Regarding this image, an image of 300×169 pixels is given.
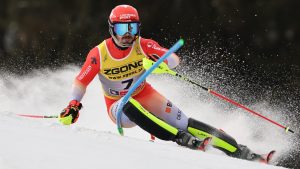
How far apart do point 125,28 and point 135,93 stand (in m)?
0.69

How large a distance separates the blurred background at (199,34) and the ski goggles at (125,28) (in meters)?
7.85

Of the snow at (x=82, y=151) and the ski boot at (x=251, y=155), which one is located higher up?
the ski boot at (x=251, y=155)

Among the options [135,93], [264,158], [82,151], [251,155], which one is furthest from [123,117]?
[82,151]

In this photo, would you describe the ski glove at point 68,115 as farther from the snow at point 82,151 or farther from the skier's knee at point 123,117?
the snow at point 82,151

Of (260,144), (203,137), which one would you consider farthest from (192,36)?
(203,137)

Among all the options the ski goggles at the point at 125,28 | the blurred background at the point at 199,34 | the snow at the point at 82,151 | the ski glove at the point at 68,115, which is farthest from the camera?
the blurred background at the point at 199,34

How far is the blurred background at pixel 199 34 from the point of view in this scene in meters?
15.3

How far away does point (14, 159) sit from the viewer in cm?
381

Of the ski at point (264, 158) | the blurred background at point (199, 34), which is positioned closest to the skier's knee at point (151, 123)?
the ski at point (264, 158)

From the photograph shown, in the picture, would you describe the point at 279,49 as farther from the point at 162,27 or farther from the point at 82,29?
the point at 82,29

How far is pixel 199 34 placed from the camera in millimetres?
17844

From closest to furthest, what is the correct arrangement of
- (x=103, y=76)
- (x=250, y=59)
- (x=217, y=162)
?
(x=217, y=162)
(x=103, y=76)
(x=250, y=59)

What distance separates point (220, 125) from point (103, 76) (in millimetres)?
2053

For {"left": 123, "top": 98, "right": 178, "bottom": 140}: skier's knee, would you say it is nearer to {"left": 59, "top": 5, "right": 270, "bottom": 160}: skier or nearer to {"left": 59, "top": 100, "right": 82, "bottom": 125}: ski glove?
{"left": 59, "top": 5, "right": 270, "bottom": 160}: skier
